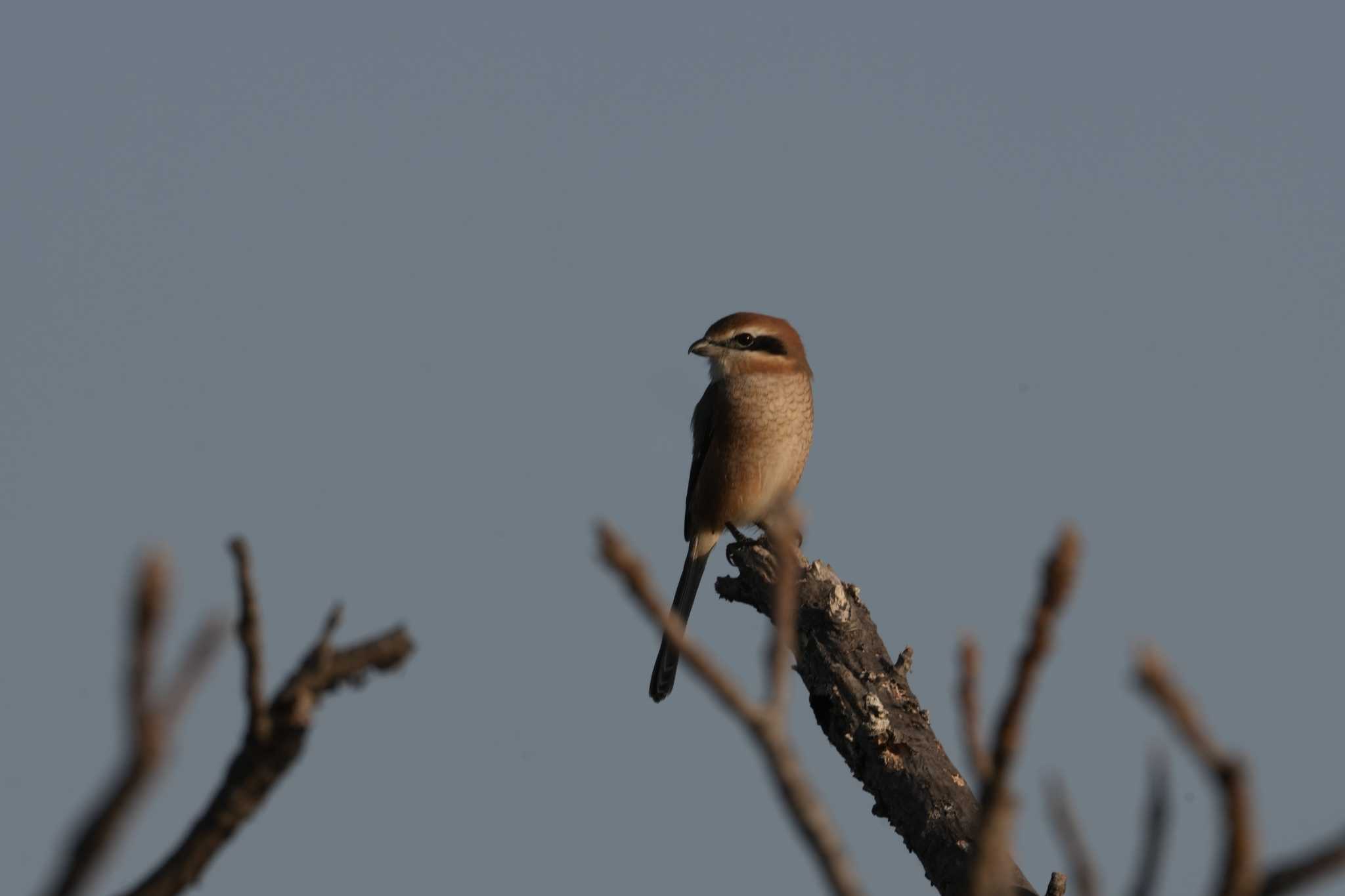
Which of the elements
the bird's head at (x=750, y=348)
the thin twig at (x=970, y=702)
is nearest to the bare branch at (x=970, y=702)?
the thin twig at (x=970, y=702)

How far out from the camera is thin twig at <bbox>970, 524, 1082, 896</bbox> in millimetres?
1421

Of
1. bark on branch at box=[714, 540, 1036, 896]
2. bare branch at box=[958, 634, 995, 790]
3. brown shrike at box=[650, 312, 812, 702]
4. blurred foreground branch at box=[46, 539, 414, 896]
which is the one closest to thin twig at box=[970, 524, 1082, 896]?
bare branch at box=[958, 634, 995, 790]

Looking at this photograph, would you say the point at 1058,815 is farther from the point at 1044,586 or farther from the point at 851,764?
the point at 851,764

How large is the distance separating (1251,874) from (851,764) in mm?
4427

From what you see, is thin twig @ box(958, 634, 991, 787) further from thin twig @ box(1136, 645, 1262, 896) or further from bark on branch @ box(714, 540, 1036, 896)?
bark on branch @ box(714, 540, 1036, 896)

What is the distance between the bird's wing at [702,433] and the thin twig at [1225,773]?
8.03 m

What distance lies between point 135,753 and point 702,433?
8.30m

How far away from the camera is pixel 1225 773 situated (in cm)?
126

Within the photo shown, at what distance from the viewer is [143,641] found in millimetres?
1226

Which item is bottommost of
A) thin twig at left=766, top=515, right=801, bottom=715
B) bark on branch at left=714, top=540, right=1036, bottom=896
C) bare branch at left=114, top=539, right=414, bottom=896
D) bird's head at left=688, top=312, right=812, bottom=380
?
bark on branch at left=714, top=540, right=1036, bottom=896

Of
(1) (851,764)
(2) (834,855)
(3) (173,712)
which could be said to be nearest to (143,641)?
(3) (173,712)

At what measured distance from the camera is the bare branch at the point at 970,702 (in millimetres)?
1686

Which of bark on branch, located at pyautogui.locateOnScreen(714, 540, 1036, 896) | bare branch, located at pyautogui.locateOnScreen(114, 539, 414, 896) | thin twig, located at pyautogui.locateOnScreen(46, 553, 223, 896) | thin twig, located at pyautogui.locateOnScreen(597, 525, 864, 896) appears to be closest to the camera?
thin twig, located at pyautogui.locateOnScreen(46, 553, 223, 896)

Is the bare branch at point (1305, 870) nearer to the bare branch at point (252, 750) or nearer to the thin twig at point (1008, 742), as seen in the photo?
the thin twig at point (1008, 742)
